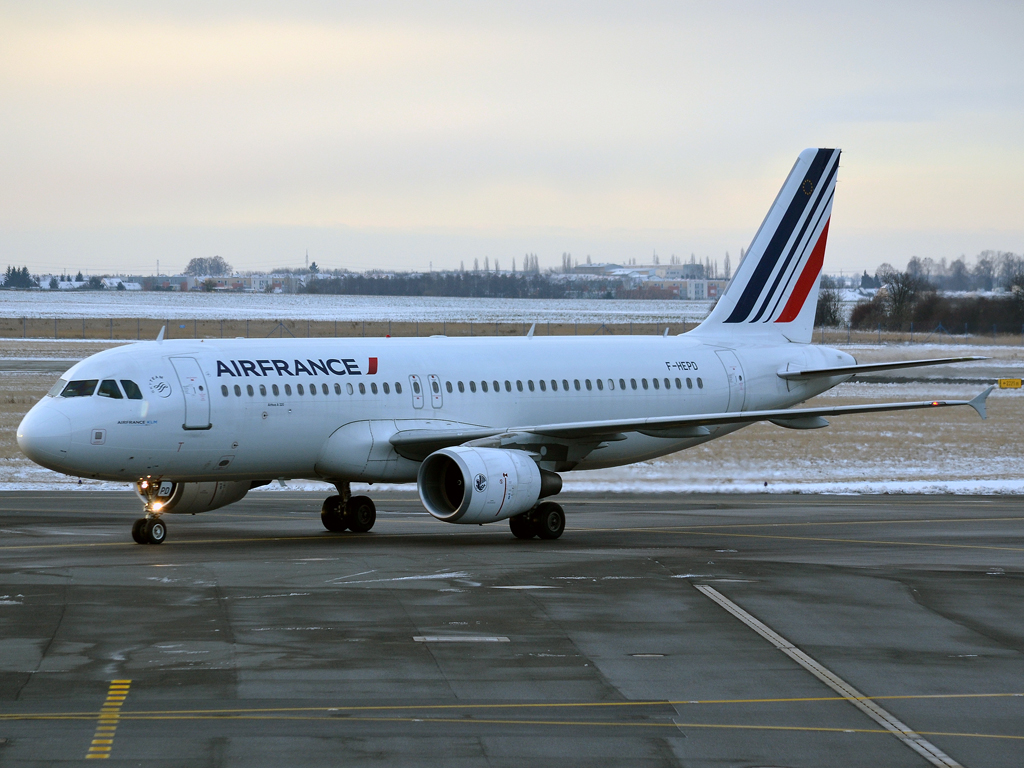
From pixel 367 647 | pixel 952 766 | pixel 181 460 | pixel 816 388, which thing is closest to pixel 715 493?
pixel 816 388

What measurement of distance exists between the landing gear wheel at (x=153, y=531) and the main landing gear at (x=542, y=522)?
6915 millimetres

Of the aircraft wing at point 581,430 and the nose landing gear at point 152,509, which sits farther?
the aircraft wing at point 581,430

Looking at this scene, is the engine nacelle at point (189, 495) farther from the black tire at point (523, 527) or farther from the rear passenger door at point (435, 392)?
the black tire at point (523, 527)

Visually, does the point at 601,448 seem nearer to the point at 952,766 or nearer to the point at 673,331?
the point at 952,766

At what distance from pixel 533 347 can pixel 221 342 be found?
754 centimetres

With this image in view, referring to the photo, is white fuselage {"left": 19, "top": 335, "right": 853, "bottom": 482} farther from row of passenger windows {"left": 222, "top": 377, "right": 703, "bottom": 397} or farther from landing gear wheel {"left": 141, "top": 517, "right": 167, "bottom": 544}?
landing gear wheel {"left": 141, "top": 517, "right": 167, "bottom": 544}

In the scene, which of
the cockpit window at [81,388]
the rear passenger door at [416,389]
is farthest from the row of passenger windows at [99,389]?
the rear passenger door at [416,389]

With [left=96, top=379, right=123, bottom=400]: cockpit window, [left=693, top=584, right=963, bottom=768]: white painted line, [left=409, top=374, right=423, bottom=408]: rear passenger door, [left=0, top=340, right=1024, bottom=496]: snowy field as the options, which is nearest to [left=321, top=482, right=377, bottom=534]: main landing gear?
[left=409, top=374, right=423, bottom=408]: rear passenger door

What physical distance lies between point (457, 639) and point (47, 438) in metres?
10.9

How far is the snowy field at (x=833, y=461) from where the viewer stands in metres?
37.8

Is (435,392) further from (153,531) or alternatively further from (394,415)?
(153,531)

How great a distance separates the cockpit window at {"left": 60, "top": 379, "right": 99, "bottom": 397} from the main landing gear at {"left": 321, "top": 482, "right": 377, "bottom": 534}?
19.4ft

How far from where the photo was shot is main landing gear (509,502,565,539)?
2761 cm

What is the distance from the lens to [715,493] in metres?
37.1
